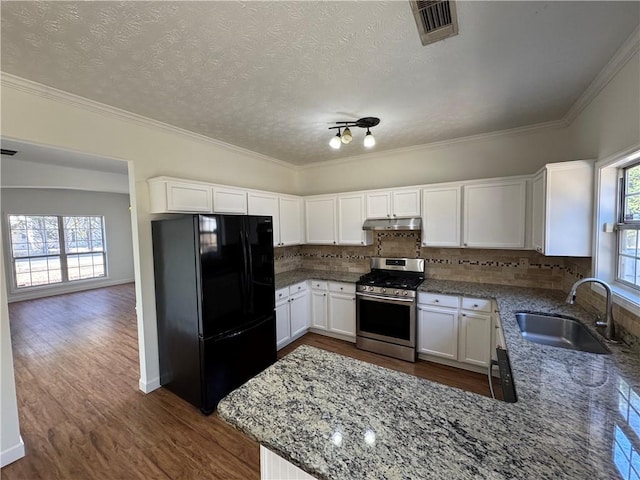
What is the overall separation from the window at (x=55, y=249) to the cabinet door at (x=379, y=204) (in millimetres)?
7853

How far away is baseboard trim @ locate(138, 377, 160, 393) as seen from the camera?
8.70 feet

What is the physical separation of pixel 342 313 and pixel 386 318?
645 mm

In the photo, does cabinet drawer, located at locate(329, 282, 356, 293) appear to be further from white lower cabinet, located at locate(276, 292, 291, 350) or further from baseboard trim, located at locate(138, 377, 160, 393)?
baseboard trim, located at locate(138, 377, 160, 393)

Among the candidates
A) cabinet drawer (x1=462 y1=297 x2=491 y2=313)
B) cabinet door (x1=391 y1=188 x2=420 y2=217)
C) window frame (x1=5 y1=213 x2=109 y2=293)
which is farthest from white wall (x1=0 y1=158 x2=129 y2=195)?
cabinet drawer (x1=462 y1=297 x2=491 y2=313)

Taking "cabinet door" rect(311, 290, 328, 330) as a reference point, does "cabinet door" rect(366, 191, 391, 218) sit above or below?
above

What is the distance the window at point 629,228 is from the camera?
5.71ft

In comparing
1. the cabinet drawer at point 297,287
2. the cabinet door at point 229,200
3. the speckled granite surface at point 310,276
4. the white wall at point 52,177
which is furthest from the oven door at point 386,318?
the white wall at point 52,177

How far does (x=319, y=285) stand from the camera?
3889 mm

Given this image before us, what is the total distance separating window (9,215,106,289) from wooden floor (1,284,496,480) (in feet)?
11.1

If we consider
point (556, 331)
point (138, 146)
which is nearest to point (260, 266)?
point (138, 146)

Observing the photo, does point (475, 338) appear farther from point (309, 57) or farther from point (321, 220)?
point (309, 57)

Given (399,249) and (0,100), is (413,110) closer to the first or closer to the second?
(399,249)

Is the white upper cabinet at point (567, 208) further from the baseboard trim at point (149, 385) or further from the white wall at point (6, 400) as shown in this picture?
the white wall at point (6, 400)

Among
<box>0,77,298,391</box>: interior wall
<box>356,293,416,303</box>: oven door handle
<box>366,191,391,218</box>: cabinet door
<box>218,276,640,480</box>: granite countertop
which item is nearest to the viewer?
<box>218,276,640,480</box>: granite countertop
